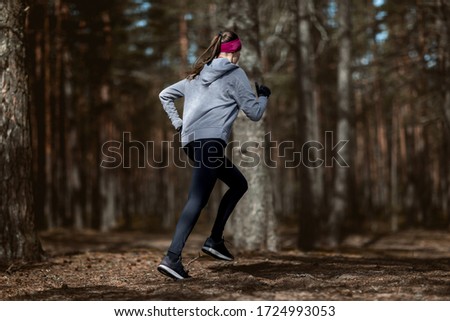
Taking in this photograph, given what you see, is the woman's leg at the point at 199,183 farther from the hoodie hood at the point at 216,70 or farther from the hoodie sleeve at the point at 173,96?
the hoodie hood at the point at 216,70

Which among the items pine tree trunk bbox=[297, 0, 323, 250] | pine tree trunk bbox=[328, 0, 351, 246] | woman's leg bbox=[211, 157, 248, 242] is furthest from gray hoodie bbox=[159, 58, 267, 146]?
pine tree trunk bbox=[328, 0, 351, 246]

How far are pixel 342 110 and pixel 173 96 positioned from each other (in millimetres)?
12722

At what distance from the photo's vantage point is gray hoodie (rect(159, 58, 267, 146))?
5289mm

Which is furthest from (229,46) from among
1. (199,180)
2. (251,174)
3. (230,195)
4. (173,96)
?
(251,174)

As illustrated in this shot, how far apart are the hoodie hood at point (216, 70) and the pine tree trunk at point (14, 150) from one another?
2959 mm

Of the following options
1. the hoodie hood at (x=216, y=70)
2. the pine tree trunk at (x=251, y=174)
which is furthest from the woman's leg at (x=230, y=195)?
the pine tree trunk at (x=251, y=174)

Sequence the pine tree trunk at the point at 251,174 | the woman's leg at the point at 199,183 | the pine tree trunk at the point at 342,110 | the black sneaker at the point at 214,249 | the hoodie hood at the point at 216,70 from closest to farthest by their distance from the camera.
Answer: the woman's leg at the point at 199,183 < the hoodie hood at the point at 216,70 < the black sneaker at the point at 214,249 < the pine tree trunk at the point at 251,174 < the pine tree trunk at the point at 342,110

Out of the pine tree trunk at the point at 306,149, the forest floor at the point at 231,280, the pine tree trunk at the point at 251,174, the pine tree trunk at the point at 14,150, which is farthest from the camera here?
the pine tree trunk at the point at 306,149

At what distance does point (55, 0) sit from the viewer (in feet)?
61.9

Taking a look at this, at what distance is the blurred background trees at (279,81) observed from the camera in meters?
16.5

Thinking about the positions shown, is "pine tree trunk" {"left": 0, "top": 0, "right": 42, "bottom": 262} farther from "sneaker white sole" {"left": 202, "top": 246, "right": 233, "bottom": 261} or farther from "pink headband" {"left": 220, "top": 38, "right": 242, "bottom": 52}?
"pink headband" {"left": 220, "top": 38, "right": 242, "bottom": 52}

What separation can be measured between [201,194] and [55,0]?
50.4ft
